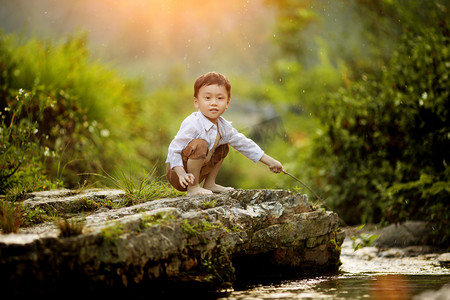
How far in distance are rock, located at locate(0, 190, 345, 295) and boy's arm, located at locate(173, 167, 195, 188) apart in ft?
0.47

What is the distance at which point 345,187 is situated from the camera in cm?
745

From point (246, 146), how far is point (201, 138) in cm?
50

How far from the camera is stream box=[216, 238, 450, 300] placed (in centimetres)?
317

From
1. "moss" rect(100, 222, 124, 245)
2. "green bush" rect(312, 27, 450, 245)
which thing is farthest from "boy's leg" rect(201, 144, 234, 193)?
"green bush" rect(312, 27, 450, 245)

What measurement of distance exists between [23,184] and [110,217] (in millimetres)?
1911

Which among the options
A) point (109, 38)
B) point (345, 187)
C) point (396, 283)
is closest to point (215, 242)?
point (396, 283)

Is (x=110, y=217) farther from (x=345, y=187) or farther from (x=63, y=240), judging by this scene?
(x=345, y=187)

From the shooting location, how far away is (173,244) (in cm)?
324

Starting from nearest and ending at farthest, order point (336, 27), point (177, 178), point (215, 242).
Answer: point (215, 242) < point (177, 178) < point (336, 27)

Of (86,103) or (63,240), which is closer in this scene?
(63,240)

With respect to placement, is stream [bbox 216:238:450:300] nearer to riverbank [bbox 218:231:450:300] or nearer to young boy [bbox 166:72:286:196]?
→ riverbank [bbox 218:231:450:300]

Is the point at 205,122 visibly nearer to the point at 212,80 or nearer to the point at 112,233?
the point at 212,80

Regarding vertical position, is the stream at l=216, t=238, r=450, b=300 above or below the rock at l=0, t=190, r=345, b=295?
below

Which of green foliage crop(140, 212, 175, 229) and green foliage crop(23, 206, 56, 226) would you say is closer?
green foliage crop(140, 212, 175, 229)
